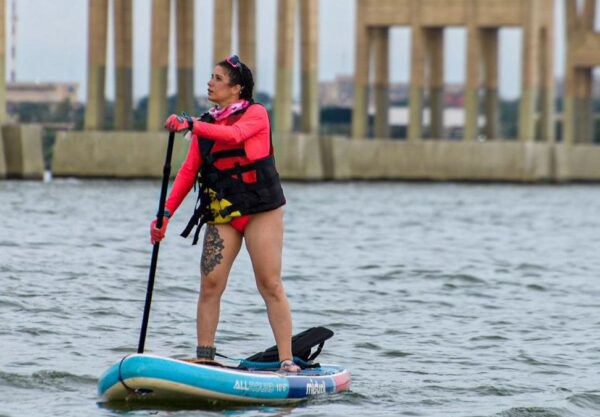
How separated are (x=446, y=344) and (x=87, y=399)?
4621mm

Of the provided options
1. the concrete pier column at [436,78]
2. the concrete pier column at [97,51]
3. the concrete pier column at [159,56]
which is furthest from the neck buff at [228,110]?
the concrete pier column at [436,78]

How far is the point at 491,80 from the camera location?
8519 centimetres

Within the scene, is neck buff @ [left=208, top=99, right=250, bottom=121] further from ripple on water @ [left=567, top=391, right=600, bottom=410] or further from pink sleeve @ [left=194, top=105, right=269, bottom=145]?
ripple on water @ [left=567, top=391, right=600, bottom=410]

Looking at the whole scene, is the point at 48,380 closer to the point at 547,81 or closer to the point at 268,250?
the point at 268,250

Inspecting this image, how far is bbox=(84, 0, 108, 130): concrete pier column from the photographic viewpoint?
206 ft

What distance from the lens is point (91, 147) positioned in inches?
2334

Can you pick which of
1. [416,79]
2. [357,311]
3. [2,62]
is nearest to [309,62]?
[416,79]

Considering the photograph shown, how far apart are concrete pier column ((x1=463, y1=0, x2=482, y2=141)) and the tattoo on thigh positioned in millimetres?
67438

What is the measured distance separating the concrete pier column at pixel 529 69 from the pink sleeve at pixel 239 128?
6715 centimetres

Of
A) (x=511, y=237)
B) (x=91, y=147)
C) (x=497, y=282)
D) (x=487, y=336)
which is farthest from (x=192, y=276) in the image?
(x=91, y=147)

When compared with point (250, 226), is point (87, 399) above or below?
below

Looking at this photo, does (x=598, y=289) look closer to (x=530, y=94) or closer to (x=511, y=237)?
(x=511, y=237)

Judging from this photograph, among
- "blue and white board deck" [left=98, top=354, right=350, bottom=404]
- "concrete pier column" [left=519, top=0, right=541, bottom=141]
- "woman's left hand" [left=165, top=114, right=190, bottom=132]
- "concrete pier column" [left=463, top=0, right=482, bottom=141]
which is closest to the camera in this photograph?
"woman's left hand" [left=165, top=114, right=190, bottom=132]

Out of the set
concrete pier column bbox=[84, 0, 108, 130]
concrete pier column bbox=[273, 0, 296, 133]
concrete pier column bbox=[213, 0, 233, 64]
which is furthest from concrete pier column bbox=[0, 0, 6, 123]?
concrete pier column bbox=[273, 0, 296, 133]
